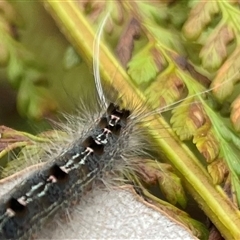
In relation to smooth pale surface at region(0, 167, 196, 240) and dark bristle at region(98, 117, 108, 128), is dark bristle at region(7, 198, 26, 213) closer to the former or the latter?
smooth pale surface at region(0, 167, 196, 240)

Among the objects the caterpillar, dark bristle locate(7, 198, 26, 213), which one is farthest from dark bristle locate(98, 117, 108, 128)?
dark bristle locate(7, 198, 26, 213)

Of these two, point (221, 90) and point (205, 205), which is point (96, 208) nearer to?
point (205, 205)

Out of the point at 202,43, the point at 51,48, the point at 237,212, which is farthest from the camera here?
the point at 51,48

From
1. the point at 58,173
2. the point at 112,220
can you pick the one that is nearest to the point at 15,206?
the point at 58,173

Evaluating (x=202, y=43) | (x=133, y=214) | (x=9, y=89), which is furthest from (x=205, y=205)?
(x=9, y=89)

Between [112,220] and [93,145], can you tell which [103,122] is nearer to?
[93,145]

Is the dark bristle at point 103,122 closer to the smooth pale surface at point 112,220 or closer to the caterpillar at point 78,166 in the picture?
the caterpillar at point 78,166
